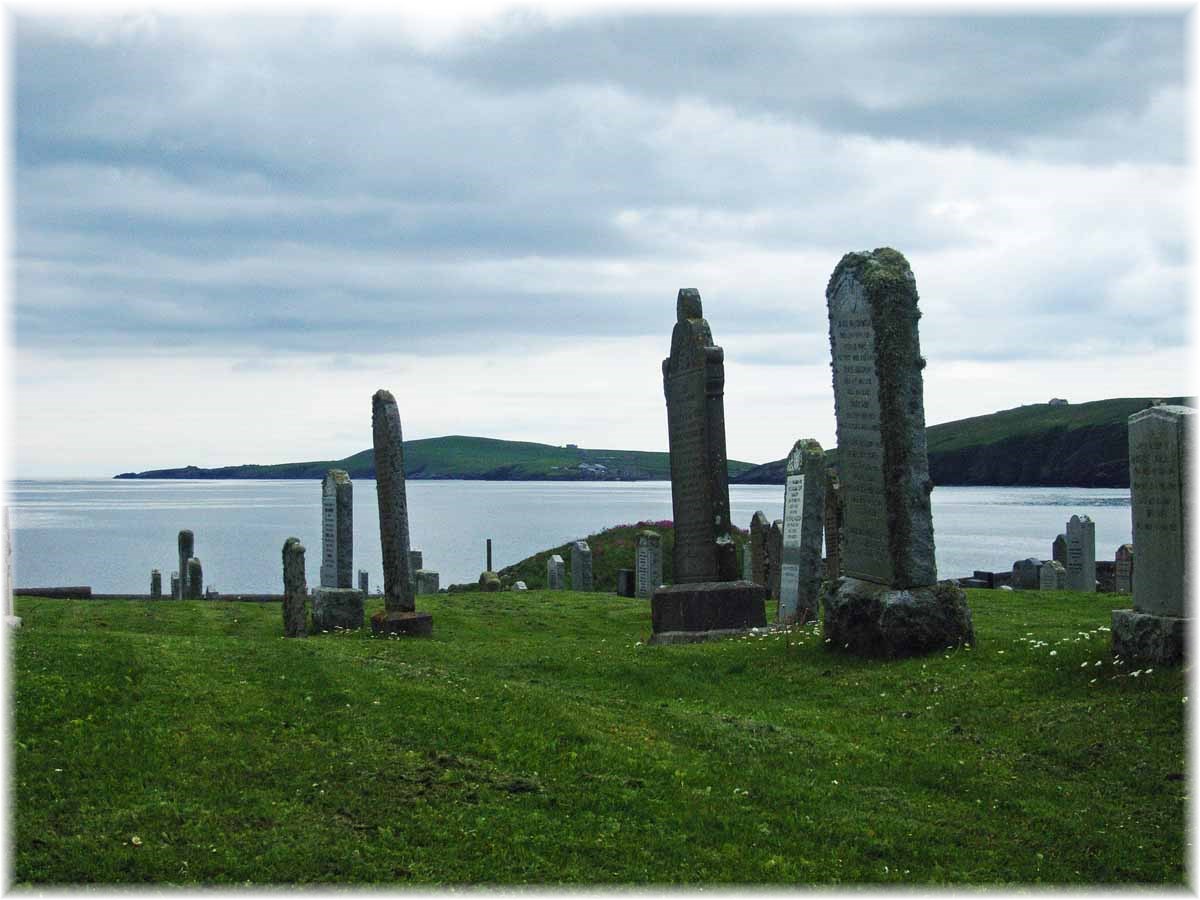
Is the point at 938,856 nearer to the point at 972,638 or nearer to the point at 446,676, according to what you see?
the point at 446,676

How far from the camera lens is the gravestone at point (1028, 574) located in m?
29.9

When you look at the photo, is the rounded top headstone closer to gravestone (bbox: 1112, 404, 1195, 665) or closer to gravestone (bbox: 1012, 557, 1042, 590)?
gravestone (bbox: 1112, 404, 1195, 665)

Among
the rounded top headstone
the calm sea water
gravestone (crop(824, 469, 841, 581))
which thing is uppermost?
the rounded top headstone

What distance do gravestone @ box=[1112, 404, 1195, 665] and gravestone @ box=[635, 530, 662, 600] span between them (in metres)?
18.6

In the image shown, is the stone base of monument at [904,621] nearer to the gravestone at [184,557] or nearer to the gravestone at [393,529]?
the gravestone at [393,529]

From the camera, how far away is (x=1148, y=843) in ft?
24.8

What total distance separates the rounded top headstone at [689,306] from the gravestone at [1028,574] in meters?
15.0

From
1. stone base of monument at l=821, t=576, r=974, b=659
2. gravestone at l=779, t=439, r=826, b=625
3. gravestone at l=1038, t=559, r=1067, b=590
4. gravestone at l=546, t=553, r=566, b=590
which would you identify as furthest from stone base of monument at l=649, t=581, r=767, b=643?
gravestone at l=546, t=553, r=566, b=590

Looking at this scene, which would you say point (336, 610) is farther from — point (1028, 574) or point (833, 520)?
point (1028, 574)

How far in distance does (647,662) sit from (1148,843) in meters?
7.70

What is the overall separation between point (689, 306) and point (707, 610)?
5286 millimetres

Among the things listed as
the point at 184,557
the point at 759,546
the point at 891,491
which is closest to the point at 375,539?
the point at 184,557

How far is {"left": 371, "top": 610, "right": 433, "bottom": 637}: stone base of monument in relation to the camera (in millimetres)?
18953

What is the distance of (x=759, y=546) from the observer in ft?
88.5
